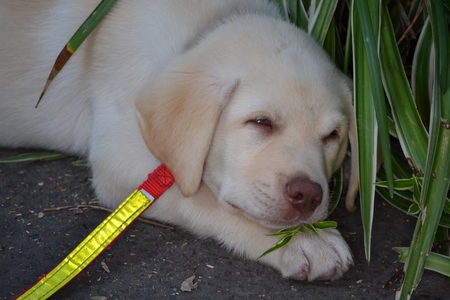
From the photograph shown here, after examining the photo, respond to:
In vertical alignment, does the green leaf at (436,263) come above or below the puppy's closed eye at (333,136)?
below

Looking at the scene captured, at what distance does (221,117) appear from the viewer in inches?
91.5

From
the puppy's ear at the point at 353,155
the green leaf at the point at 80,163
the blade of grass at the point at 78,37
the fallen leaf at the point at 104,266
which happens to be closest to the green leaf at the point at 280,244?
the puppy's ear at the point at 353,155

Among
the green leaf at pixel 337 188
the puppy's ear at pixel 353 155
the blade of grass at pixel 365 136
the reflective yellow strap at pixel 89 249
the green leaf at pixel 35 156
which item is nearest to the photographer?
the reflective yellow strap at pixel 89 249

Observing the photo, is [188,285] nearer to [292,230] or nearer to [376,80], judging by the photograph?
[292,230]

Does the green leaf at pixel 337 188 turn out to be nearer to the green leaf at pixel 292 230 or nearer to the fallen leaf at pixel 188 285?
the green leaf at pixel 292 230

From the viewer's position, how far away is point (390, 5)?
3.48m

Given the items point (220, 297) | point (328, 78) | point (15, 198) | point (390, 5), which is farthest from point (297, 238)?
point (390, 5)

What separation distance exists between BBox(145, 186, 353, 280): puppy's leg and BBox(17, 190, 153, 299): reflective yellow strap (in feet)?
0.79

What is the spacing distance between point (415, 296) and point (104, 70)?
1.72 m

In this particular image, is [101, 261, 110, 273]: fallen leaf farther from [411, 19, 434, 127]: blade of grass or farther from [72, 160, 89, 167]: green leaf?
[411, 19, 434, 127]: blade of grass

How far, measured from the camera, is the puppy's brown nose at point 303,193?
214 cm

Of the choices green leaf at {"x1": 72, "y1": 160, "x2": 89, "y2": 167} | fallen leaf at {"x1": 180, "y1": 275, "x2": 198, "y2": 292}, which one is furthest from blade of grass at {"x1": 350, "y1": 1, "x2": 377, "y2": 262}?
green leaf at {"x1": 72, "y1": 160, "x2": 89, "y2": 167}

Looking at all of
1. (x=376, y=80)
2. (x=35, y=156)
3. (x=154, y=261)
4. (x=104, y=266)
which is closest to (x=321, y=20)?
(x=376, y=80)

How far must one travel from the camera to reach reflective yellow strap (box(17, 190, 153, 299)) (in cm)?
209
